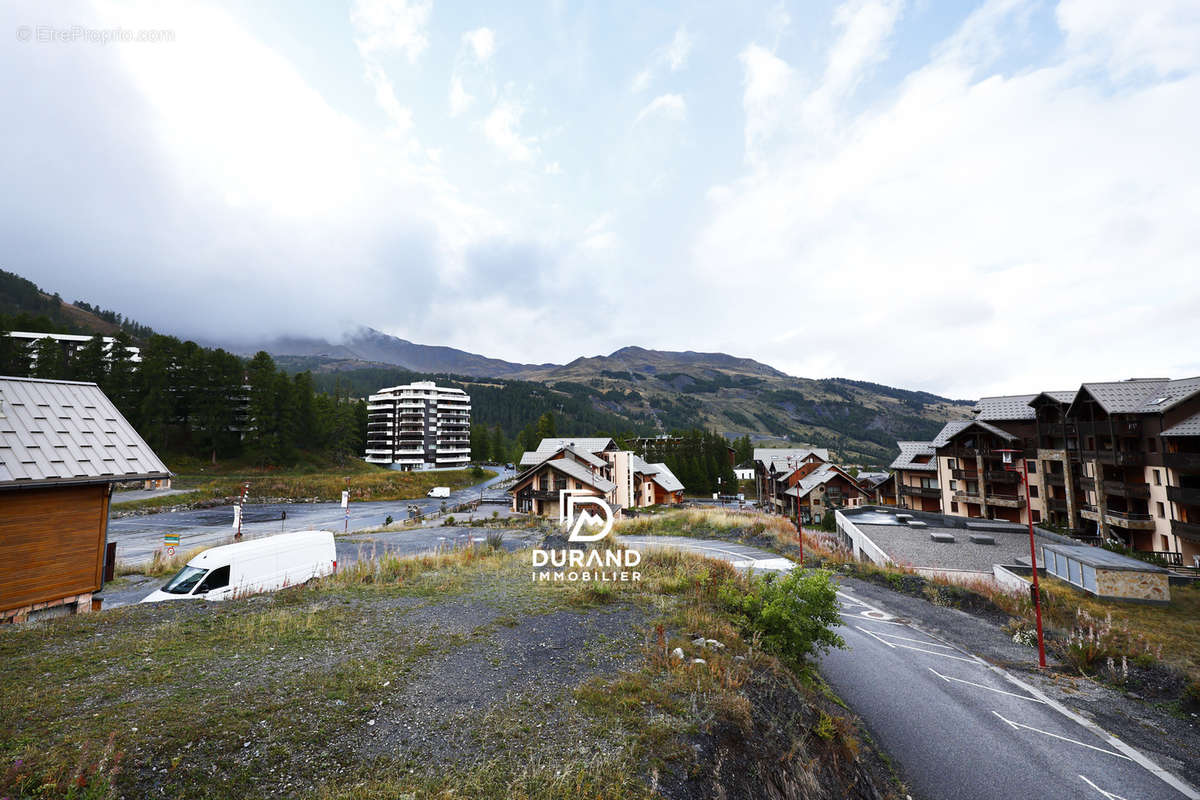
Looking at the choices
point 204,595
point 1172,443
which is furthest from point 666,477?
point 204,595

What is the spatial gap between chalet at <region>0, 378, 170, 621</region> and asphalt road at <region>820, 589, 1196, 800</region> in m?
22.3

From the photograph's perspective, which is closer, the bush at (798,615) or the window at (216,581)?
the bush at (798,615)

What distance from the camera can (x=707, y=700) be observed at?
8.65 metres

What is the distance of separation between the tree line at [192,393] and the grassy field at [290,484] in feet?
14.2

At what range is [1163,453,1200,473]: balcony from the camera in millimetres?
27984

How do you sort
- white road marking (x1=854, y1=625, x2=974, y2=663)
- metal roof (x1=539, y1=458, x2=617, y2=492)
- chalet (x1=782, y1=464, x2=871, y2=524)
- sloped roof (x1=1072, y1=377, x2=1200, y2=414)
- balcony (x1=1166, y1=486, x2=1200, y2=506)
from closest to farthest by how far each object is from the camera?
1. white road marking (x1=854, y1=625, x2=974, y2=663)
2. balcony (x1=1166, y1=486, x2=1200, y2=506)
3. sloped roof (x1=1072, y1=377, x2=1200, y2=414)
4. metal roof (x1=539, y1=458, x2=617, y2=492)
5. chalet (x1=782, y1=464, x2=871, y2=524)

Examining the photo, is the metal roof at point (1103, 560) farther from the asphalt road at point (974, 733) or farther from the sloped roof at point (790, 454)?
the sloped roof at point (790, 454)

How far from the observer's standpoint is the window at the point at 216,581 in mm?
14781

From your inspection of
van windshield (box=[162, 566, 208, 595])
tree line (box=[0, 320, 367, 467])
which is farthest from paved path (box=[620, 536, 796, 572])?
tree line (box=[0, 320, 367, 467])

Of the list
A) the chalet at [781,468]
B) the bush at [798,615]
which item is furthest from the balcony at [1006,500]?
the bush at [798,615]

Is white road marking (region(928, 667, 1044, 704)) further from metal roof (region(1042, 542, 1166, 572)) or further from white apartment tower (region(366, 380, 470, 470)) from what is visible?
white apartment tower (region(366, 380, 470, 470))

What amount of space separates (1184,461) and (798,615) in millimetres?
37219

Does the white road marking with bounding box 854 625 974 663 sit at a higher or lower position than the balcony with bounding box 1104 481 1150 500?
lower

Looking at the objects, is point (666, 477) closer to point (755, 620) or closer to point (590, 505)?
point (590, 505)
